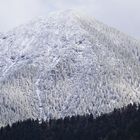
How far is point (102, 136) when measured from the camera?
167m

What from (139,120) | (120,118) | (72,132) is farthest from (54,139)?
(139,120)

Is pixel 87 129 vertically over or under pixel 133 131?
under

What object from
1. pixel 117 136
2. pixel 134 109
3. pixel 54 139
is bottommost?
pixel 54 139

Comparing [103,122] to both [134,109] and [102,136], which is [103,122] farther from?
[102,136]

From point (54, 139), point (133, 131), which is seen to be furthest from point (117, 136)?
point (54, 139)

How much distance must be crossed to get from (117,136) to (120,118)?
3470 cm

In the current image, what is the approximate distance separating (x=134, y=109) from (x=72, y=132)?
24154 mm

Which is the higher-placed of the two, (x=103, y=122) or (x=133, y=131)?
(x=133, y=131)

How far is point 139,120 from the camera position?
153 metres

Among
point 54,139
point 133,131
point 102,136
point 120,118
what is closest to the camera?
point 133,131

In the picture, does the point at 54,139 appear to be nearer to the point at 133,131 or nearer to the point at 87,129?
the point at 87,129

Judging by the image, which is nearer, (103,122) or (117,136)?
(117,136)

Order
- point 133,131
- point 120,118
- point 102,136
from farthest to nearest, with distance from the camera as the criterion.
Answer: point 120,118
point 102,136
point 133,131

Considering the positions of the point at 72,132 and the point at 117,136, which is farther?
the point at 72,132
